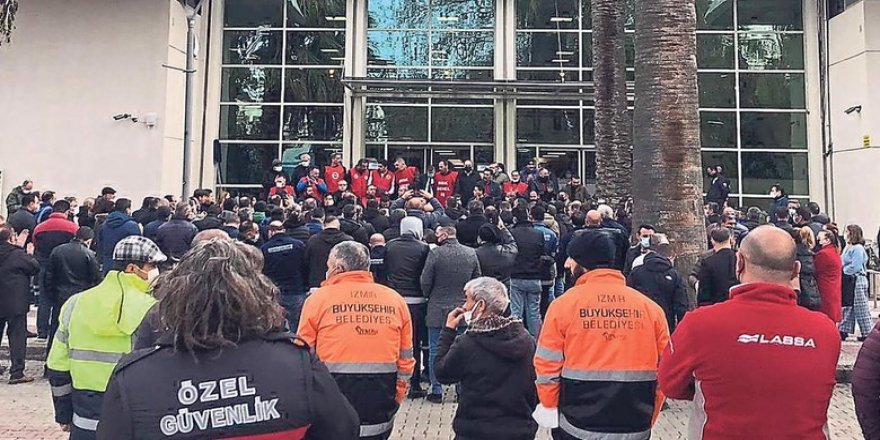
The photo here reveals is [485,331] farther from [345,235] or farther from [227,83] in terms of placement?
[227,83]

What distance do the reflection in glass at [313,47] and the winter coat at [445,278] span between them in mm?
15080

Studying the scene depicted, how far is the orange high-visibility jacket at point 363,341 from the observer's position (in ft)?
14.2

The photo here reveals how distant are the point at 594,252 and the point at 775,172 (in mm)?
19355

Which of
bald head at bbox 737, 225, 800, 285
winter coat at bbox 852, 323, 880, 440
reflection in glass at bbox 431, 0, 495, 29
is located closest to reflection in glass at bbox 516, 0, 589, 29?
reflection in glass at bbox 431, 0, 495, 29

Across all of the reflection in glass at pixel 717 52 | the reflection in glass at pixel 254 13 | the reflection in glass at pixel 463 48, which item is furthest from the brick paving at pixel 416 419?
the reflection in glass at pixel 254 13

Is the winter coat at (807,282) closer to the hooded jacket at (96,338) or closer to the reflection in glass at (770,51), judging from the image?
the hooded jacket at (96,338)

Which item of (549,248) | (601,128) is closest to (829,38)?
(601,128)

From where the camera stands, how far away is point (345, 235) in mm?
8023

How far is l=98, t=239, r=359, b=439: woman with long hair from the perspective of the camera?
6.59 ft

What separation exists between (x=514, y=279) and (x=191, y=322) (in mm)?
6988

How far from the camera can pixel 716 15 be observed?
21.8 meters

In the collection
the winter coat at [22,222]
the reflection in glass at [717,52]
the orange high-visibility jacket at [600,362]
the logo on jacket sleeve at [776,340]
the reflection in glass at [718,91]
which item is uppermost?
the reflection in glass at [717,52]

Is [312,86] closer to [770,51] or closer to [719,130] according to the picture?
[719,130]

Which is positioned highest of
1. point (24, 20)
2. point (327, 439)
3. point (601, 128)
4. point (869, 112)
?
point (24, 20)
